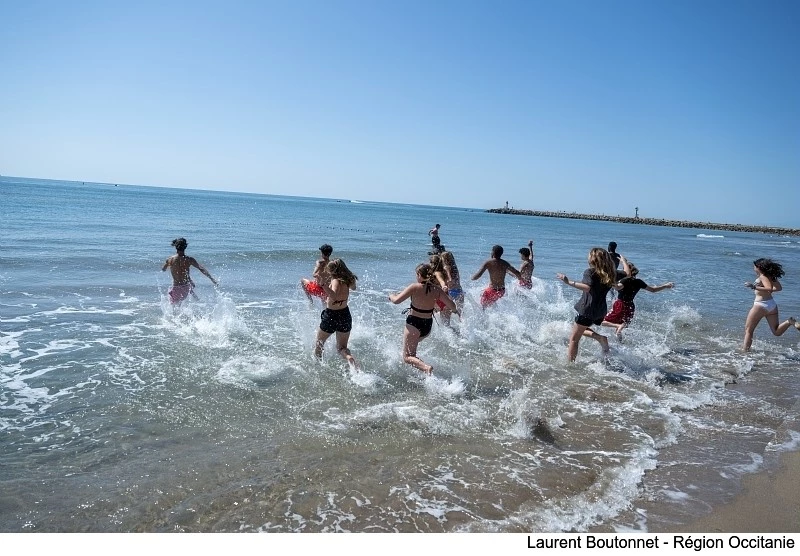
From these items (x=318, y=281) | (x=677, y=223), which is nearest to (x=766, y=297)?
(x=318, y=281)

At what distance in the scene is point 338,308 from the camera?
21.5 ft

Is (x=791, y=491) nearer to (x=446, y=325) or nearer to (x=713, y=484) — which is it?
(x=713, y=484)

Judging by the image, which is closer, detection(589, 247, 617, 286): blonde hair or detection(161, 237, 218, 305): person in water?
detection(589, 247, 617, 286): blonde hair

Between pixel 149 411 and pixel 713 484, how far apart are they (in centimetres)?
576

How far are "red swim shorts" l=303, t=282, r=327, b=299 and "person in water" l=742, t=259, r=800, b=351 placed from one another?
24.8 ft

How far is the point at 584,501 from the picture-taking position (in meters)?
3.78

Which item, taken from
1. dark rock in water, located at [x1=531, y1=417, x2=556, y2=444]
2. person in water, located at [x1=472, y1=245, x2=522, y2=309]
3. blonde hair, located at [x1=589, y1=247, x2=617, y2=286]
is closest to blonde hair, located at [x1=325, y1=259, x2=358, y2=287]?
dark rock in water, located at [x1=531, y1=417, x2=556, y2=444]

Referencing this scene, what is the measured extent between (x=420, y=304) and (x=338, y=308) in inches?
45.5

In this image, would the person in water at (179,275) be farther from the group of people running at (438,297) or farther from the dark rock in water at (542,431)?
the dark rock in water at (542,431)

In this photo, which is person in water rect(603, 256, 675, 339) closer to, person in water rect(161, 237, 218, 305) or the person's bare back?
person in water rect(161, 237, 218, 305)

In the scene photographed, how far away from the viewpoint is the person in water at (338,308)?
6.35 m

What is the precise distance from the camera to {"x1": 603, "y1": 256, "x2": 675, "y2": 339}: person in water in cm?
848

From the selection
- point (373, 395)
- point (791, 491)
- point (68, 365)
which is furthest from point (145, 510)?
point (791, 491)

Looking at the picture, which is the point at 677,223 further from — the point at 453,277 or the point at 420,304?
the point at 420,304
